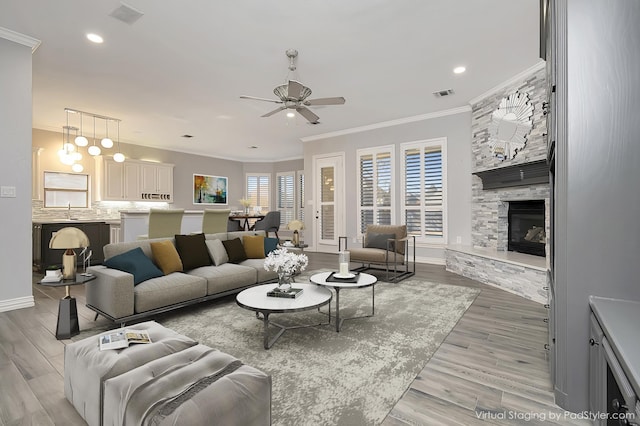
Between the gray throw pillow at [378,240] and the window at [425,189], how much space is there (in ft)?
4.66

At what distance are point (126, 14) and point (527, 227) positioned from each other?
19.1ft

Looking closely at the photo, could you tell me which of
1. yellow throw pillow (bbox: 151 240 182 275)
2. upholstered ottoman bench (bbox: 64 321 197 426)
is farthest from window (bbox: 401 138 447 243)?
upholstered ottoman bench (bbox: 64 321 197 426)

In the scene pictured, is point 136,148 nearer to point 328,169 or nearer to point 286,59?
point 328,169

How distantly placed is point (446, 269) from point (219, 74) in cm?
502

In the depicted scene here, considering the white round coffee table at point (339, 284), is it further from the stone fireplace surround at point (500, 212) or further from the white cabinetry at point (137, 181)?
the white cabinetry at point (137, 181)

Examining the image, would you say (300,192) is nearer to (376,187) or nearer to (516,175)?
(376,187)

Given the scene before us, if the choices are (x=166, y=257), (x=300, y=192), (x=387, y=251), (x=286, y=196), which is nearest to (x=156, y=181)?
(x=286, y=196)

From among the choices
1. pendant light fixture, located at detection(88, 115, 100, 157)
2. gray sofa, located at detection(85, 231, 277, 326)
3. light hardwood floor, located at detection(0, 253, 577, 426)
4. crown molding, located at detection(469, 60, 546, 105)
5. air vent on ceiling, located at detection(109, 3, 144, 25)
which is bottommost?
light hardwood floor, located at detection(0, 253, 577, 426)

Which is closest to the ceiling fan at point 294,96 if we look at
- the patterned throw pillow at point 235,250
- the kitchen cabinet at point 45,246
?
the patterned throw pillow at point 235,250

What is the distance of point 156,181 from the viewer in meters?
8.73

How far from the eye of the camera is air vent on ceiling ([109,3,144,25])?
2.94 metres

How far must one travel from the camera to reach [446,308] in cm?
350

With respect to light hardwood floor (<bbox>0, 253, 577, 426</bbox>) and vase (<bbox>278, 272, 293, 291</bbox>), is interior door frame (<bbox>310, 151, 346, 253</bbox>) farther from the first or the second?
vase (<bbox>278, 272, 293, 291</bbox>)

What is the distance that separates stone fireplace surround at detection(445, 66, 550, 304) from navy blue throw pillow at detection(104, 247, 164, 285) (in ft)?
14.4
